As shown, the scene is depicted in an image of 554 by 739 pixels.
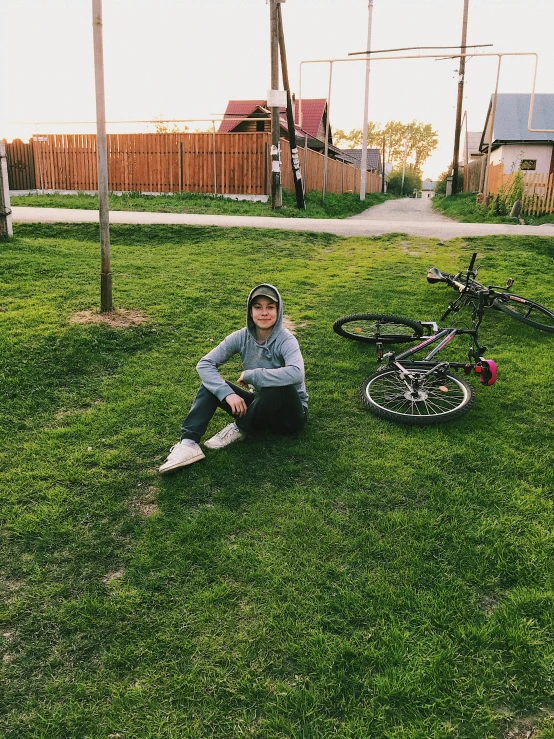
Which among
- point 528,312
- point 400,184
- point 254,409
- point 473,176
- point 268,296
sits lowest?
point 254,409

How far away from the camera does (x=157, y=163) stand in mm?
21531

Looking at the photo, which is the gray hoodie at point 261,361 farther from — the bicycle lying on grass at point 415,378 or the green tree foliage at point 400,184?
the green tree foliage at point 400,184

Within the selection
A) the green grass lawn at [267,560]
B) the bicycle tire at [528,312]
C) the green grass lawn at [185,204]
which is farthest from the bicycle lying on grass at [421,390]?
the green grass lawn at [185,204]

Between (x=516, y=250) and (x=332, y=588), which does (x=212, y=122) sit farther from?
(x=332, y=588)

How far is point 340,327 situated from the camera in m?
6.24

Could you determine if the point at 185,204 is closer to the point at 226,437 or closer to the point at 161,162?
the point at 161,162

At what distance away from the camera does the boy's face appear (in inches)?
156

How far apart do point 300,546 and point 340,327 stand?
135 inches

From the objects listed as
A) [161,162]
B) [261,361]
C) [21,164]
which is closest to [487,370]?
[261,361]

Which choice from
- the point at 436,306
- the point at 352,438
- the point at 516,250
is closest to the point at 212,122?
the point at 516,250

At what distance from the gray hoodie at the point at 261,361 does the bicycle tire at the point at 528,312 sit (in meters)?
3.53

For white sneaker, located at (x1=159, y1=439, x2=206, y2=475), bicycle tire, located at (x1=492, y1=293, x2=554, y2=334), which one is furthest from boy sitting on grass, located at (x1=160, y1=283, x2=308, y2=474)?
bicycle tire, located at (x1=492, y1=293, x2=554, y2=334)

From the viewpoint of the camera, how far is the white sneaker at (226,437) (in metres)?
4.12

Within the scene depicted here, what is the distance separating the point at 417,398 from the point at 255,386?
1.38 metres
